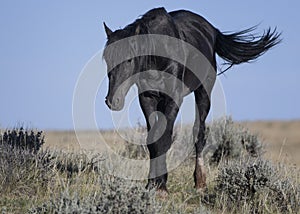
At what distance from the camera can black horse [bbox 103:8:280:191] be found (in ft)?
21.5

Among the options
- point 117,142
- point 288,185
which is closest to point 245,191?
point 288,185

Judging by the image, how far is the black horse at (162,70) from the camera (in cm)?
656

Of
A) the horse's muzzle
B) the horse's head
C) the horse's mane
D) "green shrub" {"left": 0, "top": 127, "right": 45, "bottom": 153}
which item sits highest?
the horse's mane

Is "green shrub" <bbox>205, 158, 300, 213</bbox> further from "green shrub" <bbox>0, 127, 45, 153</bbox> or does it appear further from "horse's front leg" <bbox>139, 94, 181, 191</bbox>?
"green shrub" <bbox>0, 127, 45, 153</bbox>

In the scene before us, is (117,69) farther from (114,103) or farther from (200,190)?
(200,190)

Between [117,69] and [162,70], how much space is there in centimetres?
97

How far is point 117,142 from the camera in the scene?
12.4 metres

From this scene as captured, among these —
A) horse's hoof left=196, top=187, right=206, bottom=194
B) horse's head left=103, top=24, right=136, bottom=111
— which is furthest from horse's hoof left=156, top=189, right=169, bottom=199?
horse's head left=103, top=24, right=136, bottom=111

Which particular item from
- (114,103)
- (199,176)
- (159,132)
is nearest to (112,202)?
(114,103)

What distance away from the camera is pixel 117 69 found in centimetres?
650

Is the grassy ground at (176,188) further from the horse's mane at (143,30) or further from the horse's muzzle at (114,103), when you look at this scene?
the horse's mane at (143,30)

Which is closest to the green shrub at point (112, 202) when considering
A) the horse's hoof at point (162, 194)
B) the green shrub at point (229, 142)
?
the horse's hoof at point (162, 194)

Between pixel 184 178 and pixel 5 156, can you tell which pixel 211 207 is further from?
pixel 5 156

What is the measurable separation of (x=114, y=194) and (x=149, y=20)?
275cm
